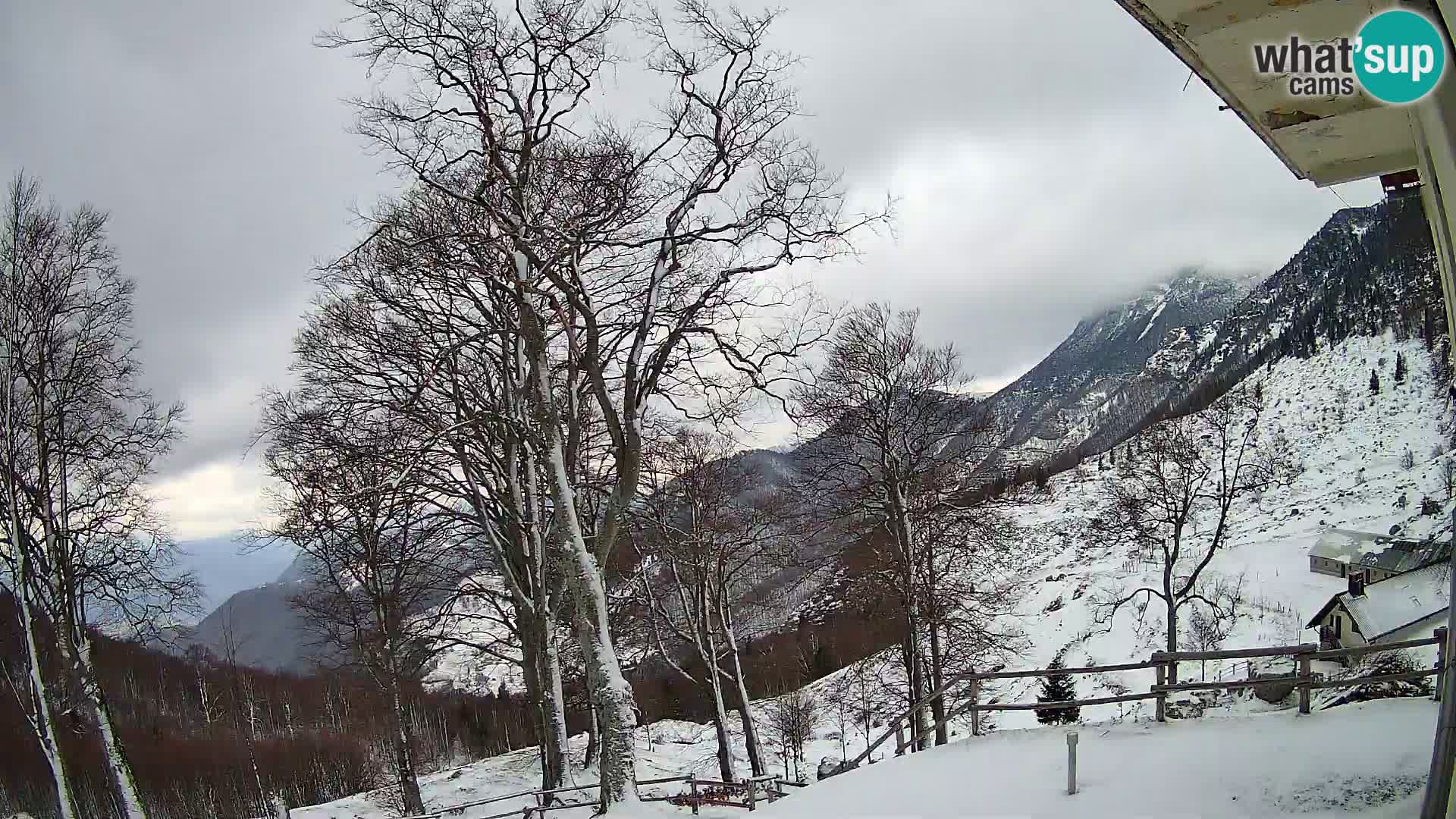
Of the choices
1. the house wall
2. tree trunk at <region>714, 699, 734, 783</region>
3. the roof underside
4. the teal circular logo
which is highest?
the roof underside

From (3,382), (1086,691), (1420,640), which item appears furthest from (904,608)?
(1086,691)

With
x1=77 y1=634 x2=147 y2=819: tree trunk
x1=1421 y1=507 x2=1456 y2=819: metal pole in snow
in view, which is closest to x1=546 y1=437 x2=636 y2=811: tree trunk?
x1=1421 y1=507 x2=1456 y2=819: metal pole in snow

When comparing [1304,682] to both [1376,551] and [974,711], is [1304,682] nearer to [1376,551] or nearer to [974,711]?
[974,711]

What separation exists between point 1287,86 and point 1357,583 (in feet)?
110

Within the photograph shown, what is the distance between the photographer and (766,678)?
3834 cm

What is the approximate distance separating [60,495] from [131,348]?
2.38m

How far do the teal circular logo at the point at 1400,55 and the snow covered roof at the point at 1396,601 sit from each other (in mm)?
24566

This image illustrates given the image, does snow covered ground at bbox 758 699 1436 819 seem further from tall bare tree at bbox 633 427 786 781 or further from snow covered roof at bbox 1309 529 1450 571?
snow covered roof at bbox 1309 529 1450 571

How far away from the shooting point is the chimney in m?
24.4

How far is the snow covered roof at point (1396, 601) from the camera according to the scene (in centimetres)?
2153

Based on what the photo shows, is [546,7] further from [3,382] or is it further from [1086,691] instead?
[1086,691]

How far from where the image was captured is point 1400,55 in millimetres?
2848

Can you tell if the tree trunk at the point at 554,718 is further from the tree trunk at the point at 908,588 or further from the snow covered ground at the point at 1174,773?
the tree trunk at the point at 908,588

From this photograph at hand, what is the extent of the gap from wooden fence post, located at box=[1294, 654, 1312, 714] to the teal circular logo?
→ 6.92 meters
